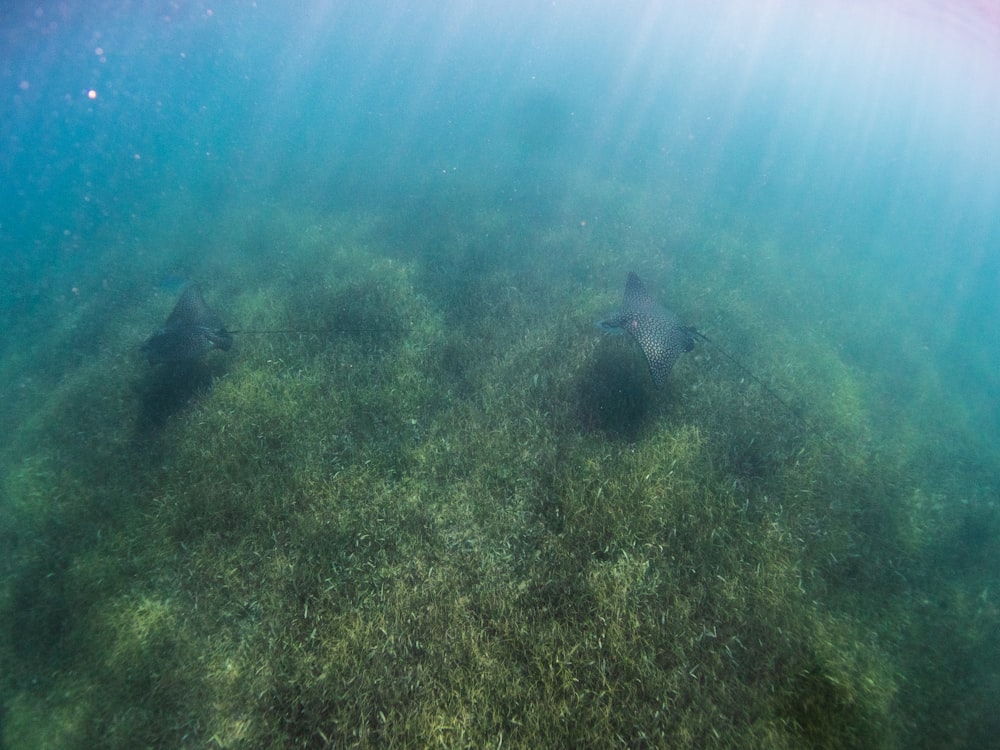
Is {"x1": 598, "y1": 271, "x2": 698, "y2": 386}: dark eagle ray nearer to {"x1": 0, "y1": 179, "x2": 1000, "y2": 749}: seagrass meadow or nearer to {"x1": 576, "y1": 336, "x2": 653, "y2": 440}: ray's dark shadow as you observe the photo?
{"x1": 576, "y1": 336, "x2": 653, "y2": 440}: ray's dark shadow

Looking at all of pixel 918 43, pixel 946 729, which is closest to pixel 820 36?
pixel 918 43

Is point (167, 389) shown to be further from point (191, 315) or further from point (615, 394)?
point (615, 394)

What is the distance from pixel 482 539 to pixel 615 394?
11.9 feet

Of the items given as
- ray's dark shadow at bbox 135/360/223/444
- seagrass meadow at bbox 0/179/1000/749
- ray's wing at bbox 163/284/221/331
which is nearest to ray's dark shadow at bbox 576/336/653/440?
seagrass meadow at bbox 0/179/1000/749

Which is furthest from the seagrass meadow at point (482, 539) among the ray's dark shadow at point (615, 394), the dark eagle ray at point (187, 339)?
the dark eagle ray at point (187, 339)

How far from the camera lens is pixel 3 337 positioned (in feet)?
37.6

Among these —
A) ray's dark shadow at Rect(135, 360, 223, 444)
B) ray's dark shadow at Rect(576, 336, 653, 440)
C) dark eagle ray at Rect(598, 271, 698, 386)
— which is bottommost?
ray's dark shadow at Rect(135, 360, 223, 444)

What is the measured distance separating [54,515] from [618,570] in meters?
8.32

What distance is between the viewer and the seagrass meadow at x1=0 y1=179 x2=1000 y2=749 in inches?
177

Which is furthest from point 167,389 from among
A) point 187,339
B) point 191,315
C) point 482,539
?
point 482,539

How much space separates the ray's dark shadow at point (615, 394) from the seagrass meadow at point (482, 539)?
6cm

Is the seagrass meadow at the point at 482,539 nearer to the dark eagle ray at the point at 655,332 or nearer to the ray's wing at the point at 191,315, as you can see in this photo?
the ray's wing at the point at 191,315

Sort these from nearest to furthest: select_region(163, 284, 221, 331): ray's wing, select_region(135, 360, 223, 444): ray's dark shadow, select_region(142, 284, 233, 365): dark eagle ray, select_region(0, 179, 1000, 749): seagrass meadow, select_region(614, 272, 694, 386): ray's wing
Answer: select_region(0, 179, 1000, 749): seagrass meadow → select_region(614, 272, 694, 386): ray's wing → select_region(135, 360, 223, 444): ray's dark shadow → select_region(142, 284, 233, 365): dark eagle ray → select_region(163, 284, 221, 331): ray's wing

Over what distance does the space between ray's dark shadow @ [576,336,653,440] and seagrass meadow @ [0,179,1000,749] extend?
6 cm
